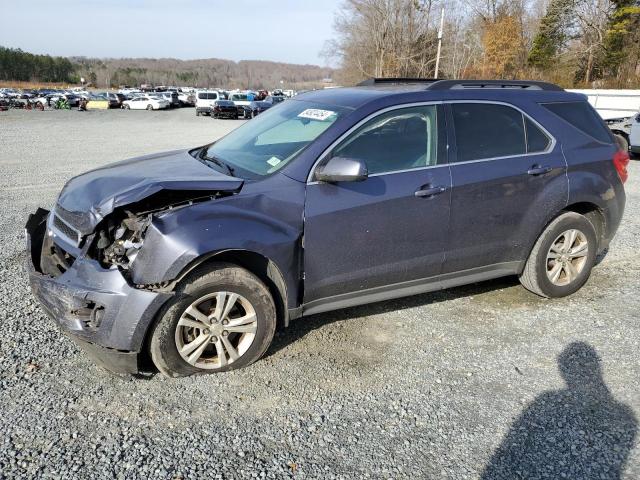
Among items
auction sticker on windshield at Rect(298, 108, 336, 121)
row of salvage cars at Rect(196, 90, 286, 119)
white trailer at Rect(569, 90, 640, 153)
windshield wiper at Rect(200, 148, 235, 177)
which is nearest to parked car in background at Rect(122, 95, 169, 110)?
row of salvage cars at Rect(196, 90, 286, 119)

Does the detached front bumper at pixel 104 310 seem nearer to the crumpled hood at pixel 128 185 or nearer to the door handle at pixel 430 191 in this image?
the crumpled hood at pixel 128 185

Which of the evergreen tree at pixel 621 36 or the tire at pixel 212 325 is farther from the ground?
the evergreen tree at pixel 621 36

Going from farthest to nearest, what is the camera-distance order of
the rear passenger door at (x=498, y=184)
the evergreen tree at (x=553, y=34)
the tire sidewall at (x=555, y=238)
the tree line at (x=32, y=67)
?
1. the tree line at (x=32, y=67)
2. the evergreen tree at (x=553, y=34)
3. the tire sidewall at (x=555, y=238)
4. the rear passenger door at (x=498, y=184)

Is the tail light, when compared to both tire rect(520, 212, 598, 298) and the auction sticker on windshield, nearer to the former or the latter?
tire rect(520, 212, 598, 298)

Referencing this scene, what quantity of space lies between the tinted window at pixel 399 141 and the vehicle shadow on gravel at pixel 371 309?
4.37 feet

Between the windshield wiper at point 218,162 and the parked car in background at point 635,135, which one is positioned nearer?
the windshield wiper at point 218,162

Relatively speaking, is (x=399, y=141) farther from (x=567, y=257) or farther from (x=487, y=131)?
(x=567, y=257)

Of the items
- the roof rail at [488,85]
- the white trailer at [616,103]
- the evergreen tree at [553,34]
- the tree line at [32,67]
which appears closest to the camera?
the roof rail at [488,85]

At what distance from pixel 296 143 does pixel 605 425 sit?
2682mm

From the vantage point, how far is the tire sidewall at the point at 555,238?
14.9 ft

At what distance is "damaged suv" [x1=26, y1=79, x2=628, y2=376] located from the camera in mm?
3156

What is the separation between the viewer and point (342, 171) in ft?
11.1

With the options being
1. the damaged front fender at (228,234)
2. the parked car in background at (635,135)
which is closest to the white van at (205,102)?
the parked car in background at (635,135)

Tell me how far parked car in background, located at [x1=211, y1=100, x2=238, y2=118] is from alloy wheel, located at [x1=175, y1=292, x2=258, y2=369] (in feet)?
112
